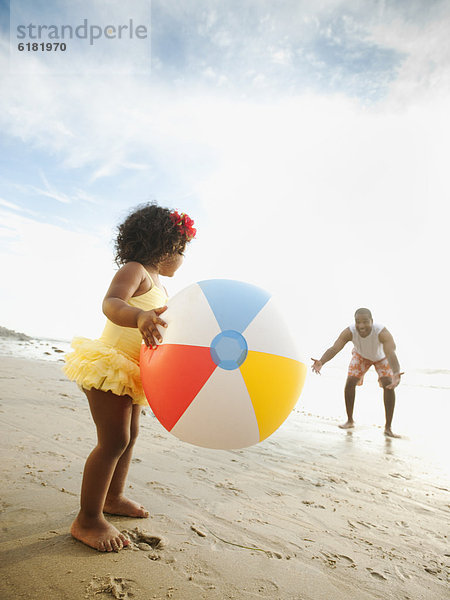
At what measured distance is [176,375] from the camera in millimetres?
2012

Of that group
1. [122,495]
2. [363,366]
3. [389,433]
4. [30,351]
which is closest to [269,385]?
[122,495]

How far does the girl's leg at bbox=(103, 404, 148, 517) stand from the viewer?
2.53 metres

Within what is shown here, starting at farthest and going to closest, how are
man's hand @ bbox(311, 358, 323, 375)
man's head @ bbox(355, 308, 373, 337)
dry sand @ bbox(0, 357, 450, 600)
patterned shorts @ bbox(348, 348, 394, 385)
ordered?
patterned shorts @ bbox(348, 348, 394, 385) → man's head @ bbox(355, 308, 373, 337) → man's hand @ bbox(311, 358, 323, 375) → dry sand @ bbox(0, 357, 450, 600)

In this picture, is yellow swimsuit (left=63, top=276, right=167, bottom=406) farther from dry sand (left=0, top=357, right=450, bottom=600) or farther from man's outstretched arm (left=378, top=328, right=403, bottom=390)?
man's outstretched arm (left=378, top=328, right=403, bottom=390)

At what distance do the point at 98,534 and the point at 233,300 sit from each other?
4.88ft

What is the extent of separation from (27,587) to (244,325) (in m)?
1.54

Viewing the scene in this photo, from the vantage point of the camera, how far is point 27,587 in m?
1.72

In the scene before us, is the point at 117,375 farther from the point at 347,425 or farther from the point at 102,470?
the point at 347,425

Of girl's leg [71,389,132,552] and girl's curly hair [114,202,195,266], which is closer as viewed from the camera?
girl's leg [71,389,132,552]

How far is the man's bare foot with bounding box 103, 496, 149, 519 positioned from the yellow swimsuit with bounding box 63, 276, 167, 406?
Result: 0.69 meters

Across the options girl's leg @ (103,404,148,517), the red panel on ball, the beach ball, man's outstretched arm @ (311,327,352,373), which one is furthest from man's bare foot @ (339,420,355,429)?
the red panel on ball

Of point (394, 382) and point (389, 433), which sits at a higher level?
point (394, 382)

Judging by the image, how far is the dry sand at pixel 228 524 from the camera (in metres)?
1.87

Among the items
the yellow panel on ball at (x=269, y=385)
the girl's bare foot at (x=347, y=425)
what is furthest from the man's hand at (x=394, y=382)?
the yellow panel on ball at (x=269, y=385)
